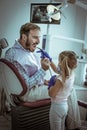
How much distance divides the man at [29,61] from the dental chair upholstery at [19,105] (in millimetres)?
74

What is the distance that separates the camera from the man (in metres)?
2.22

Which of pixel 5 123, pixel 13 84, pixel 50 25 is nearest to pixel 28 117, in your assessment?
pixel 13 84

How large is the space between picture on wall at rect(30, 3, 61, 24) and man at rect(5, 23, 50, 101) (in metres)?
0.51

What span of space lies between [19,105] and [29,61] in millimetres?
467

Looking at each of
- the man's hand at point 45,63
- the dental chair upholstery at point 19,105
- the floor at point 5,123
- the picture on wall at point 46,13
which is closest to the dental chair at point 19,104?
the dental chair upholstery at point 19,105

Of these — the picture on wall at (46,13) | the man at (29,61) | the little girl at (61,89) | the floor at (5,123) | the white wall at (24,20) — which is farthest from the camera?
the white wall at (24,20)

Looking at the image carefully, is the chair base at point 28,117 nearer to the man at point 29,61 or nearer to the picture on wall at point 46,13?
the man at point 29,61

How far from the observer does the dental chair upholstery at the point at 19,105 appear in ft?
7.06

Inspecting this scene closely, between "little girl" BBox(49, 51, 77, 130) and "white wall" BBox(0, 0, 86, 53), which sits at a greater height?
"white wall" BBox(0, 0, 86, 53)

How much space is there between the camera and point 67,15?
3.66 m

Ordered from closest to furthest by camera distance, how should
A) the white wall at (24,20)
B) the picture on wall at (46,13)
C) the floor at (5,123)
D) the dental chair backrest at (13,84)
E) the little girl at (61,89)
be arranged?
the little girl at (61,89)
the dental chair backrest at (13,84)
the floor at (5,123)
the picture on wall at (46,13)
the white wall at (24,20)

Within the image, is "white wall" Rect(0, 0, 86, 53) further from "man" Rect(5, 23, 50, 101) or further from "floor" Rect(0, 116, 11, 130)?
"floor" Rect(0, 116, 11, 130)

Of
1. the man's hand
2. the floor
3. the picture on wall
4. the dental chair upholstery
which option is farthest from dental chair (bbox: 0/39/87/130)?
the picture on wall

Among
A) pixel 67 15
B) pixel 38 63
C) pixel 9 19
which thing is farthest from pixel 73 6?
pixel 38 63
